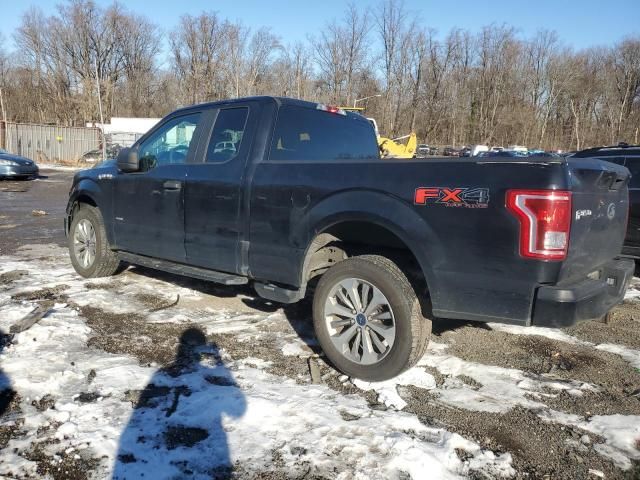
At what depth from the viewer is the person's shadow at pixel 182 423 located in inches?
101

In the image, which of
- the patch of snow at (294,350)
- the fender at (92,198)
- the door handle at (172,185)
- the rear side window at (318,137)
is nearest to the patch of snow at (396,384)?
the patch of snow at (294,350)

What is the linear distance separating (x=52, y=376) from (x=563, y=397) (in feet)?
11.2

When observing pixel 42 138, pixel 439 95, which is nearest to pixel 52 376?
pixel 42 138

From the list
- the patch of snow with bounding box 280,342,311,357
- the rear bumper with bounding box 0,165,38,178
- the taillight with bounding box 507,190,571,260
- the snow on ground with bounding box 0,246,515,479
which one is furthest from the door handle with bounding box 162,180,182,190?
the rear bumper with bounding box 0,165,38,178

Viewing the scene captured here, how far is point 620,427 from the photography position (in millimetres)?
3020

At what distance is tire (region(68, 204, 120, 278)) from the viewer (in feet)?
19.1

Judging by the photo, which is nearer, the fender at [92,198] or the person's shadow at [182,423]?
the person's shadow at [182,423]

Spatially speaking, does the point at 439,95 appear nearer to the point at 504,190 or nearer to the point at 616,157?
the point at 616,157

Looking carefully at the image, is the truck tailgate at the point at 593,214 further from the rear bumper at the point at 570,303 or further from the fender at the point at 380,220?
the fender at the point at 380,220

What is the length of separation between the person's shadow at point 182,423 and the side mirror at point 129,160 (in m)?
2.17

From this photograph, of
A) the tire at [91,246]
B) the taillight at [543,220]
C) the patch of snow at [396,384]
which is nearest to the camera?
the taillight at [543,220]

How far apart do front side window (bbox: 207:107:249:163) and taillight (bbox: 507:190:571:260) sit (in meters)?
2.43

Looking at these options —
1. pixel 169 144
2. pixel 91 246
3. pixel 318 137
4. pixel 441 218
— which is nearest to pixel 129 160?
pixel 169 144

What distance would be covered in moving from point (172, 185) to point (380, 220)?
2.30m
